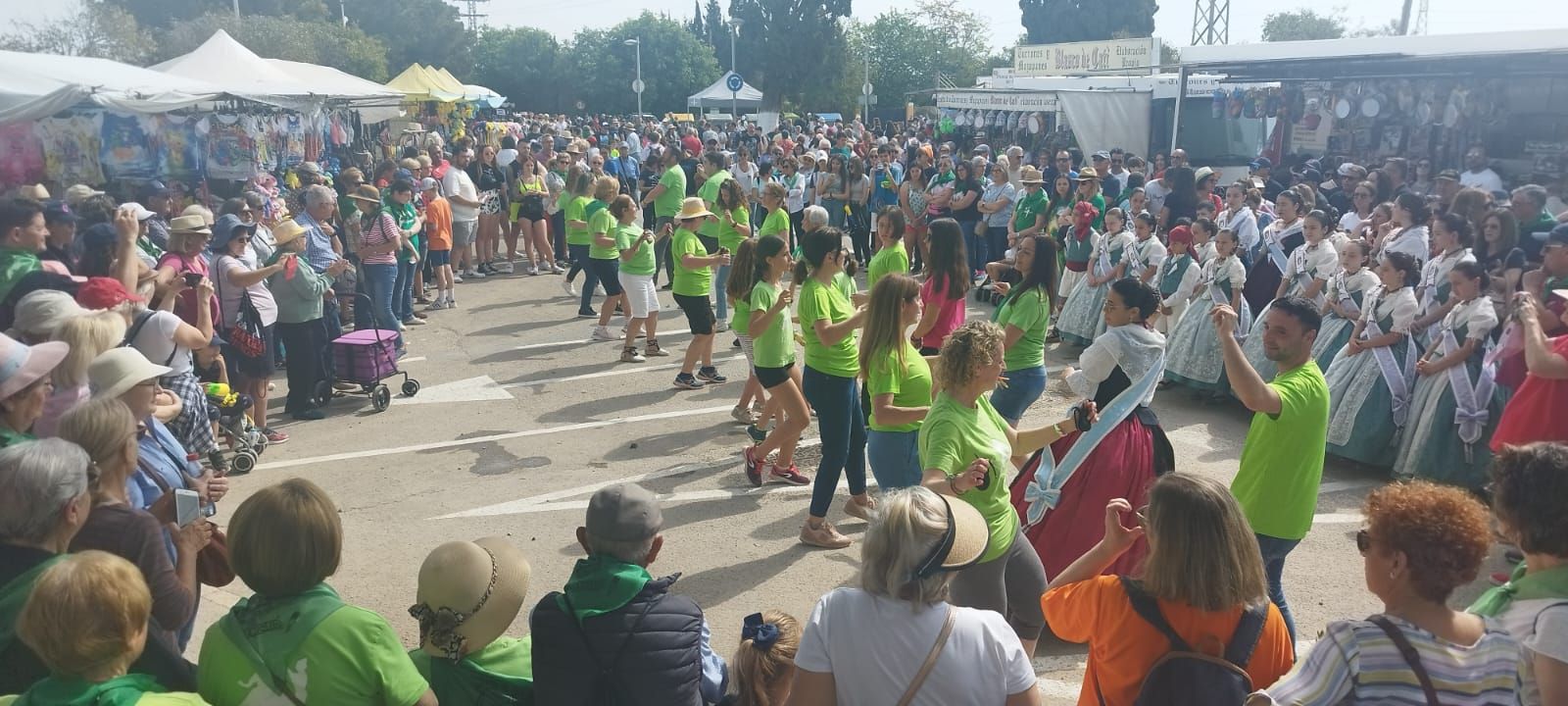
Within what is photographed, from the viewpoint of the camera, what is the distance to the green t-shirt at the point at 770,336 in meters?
7.26

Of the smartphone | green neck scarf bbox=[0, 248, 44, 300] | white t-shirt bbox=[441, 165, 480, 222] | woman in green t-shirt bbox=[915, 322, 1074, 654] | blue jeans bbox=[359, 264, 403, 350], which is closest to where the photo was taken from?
the smartphone

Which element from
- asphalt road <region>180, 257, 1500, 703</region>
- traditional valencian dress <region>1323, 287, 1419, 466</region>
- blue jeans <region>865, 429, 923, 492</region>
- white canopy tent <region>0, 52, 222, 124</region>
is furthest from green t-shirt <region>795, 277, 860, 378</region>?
white canopy tent <region>0, 52, 222, 124</region>

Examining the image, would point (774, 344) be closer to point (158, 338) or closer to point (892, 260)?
point (892, 260)

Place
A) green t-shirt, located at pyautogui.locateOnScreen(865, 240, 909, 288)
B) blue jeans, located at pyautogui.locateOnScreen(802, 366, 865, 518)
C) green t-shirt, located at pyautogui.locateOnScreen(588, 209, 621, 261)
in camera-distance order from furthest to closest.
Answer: green t-shirt, located at pyautogui.locateOnScreen(588, 209, 621, 261) < green t-shirt, located at pyautogui.locateOnScreen(865, 240, 909, 288) < blue jeans, located at pyautogui.locateOnScreen(802, 366, 865, 518)

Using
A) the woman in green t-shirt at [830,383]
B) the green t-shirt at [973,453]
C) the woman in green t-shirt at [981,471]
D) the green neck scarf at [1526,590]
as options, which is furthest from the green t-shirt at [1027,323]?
the green neck scarf at [1526,590]

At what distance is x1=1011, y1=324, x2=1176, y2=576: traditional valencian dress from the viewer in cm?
520

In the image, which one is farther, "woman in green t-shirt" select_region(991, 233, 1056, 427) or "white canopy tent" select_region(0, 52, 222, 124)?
"white canopy tent" select_region(0, 52, 222, 124)

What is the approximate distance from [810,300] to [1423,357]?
4182 millimetres

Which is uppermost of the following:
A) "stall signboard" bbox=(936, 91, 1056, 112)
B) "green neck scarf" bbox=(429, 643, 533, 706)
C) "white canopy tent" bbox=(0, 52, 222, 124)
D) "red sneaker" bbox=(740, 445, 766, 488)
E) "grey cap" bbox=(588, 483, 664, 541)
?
"white canopy tent" bbox=(0, 52, 222, 124)

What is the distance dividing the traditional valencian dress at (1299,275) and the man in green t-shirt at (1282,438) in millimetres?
4241

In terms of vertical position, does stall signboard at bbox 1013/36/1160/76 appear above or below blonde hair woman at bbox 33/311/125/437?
above

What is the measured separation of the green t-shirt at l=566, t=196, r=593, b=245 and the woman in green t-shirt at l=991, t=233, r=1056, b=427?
7306 mm

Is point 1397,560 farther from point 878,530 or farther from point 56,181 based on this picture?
point 56,181

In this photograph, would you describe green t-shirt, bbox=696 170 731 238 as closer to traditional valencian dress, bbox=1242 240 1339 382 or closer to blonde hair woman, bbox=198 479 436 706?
traditional valencian dress, bbox=1242 240 1339 382
